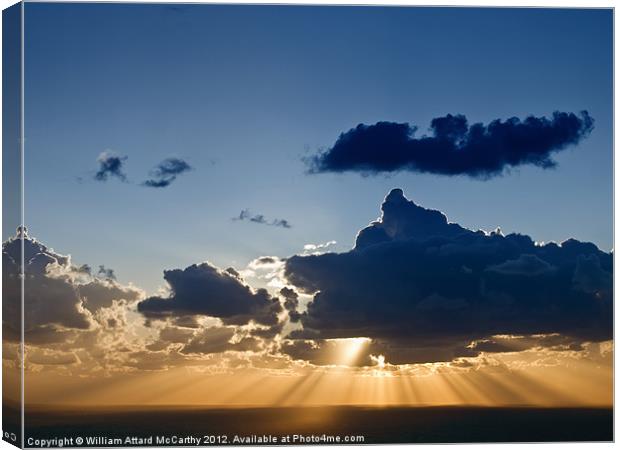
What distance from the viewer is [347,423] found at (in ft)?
66.3

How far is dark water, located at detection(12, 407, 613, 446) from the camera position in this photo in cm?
1966

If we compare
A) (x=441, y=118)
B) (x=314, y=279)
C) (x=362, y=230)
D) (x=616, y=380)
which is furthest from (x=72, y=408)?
(x=616, y=380)

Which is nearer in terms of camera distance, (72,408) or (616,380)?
(72,408)

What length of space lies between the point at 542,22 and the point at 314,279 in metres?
6.61

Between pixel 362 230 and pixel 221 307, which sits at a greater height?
pixel 362 230

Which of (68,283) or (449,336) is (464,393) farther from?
(68,283)

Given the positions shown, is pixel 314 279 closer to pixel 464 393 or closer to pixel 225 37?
pixel 464 393

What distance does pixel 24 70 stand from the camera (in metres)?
19.5

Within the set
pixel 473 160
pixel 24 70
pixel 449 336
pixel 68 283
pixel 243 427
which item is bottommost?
pixel 243 427

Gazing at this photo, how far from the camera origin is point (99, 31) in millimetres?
19828

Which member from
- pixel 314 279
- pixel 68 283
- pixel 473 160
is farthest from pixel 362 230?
pixel 68 283

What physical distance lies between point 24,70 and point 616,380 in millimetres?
12631

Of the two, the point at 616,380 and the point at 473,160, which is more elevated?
the point at 473,160

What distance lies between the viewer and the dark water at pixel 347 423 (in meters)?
19.7
